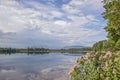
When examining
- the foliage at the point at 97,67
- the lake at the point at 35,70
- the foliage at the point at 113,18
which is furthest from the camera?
the foliage at the point at 113,18

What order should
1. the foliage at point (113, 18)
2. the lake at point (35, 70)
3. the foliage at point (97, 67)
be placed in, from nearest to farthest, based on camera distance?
the foliage at point (97, 67) → the lake at point (35, 70) → the foliage at point (113, 18)

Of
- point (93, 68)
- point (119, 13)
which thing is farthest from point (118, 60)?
point (119, 13)

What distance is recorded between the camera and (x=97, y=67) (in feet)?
48.0

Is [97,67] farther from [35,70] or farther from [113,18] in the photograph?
[35,70]

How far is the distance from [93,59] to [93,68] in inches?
16.7

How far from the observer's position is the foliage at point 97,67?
Result: 44.7 ft

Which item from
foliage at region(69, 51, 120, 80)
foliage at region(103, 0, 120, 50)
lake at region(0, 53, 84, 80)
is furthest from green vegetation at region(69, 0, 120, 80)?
foliage at region(103, 0, 120, 50)

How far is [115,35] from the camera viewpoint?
158 ft

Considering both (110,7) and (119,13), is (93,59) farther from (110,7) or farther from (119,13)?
(110,7)

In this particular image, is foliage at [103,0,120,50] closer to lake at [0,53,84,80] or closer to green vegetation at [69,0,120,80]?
lake at [0,53,84,80]

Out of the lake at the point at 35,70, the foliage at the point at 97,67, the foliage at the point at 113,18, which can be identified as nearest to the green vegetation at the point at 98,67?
the foliage at the point at 97,67

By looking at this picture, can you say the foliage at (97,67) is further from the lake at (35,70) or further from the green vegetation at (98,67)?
the lake at (35,70)

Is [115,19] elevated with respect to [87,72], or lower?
elevated

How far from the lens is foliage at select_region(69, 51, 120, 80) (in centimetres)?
1363
